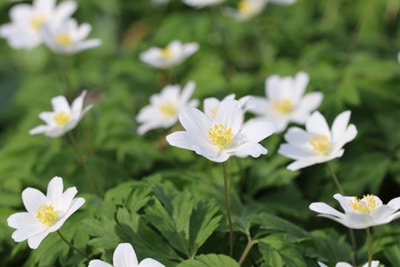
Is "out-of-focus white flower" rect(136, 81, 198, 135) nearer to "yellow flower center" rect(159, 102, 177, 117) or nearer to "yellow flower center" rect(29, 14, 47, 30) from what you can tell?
"yellow flower center" rect(159, 102, 177, 117)

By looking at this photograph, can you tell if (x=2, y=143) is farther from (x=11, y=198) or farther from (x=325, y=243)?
(x=325, y=243)

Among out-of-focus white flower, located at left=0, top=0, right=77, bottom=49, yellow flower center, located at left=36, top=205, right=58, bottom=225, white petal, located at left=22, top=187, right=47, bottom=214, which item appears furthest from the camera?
out-of-focus white flower, located at left=0, top=0, right=77, bottom=49

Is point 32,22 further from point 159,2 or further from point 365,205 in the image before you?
point 365,205

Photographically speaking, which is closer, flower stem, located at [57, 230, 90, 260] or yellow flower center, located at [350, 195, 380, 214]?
yellow flower center, located at [350, 195, 380, 214]

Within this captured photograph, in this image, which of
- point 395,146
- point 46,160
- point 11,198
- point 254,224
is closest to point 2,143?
point 46,160

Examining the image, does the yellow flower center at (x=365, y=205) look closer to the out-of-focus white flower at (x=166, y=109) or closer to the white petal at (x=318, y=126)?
the white petal at (x=318, y=126)

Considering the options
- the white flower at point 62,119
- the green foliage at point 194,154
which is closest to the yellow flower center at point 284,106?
the green foliage at point 194,154

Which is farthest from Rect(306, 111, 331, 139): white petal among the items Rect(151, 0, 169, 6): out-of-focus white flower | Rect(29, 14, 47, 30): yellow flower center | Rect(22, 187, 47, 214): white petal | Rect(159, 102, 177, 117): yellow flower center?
Rect(151, 0, 169, 6): out-of-focus white flower
